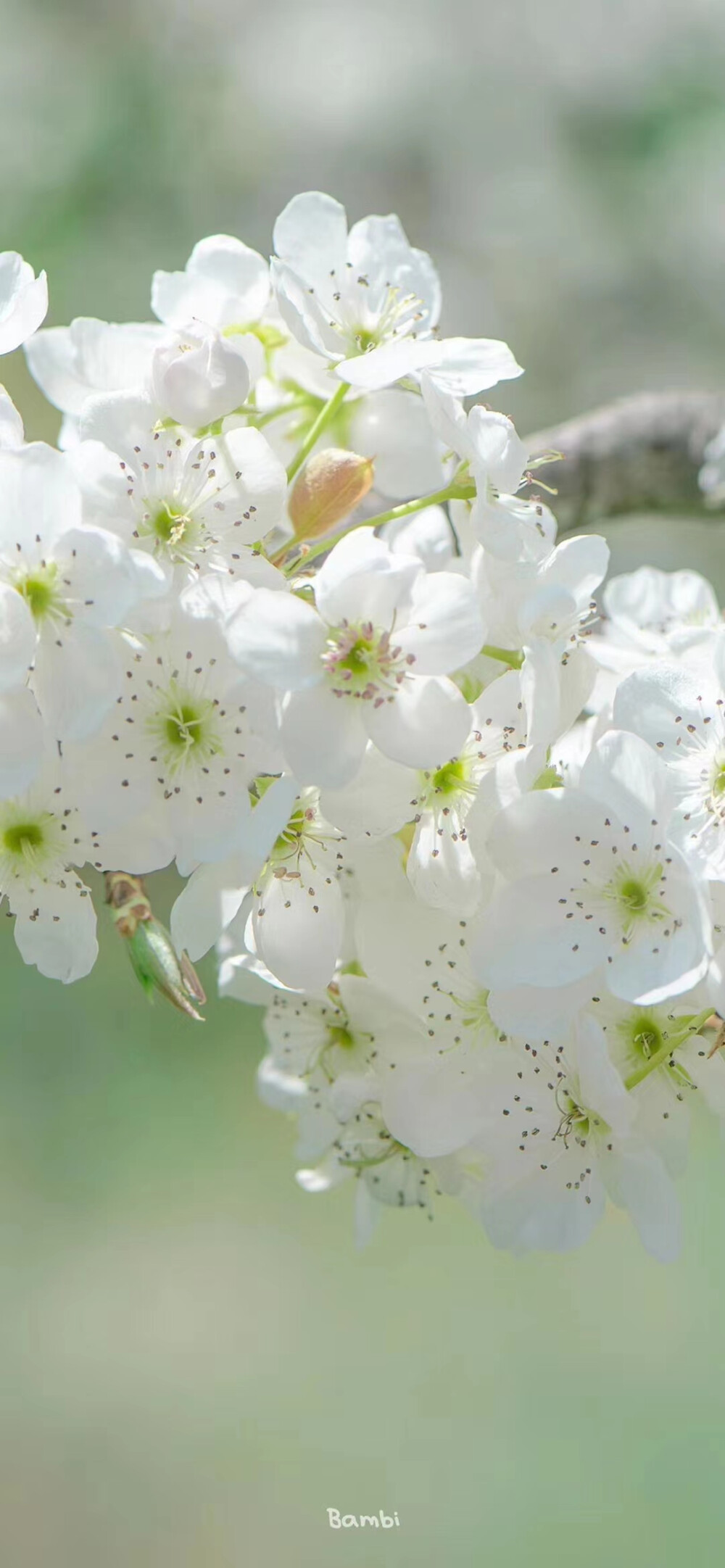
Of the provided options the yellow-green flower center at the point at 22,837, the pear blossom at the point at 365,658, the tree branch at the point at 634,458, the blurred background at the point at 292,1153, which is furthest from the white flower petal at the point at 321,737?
the blurred background at the point at 292,1153

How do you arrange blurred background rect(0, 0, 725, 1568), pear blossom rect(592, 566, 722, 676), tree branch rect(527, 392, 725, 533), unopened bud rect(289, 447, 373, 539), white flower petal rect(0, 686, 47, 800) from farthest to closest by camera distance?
1. blurred background rect(0, 0, 725, 1568)
2. tree branch rect(527, 392, 725, 533)
3. pear blossom rect(592, 566, 722, 676)
4. unopened bud rect(289, 447, 373, 539)
5. white flower petal rect(0, 686, 47, 800)

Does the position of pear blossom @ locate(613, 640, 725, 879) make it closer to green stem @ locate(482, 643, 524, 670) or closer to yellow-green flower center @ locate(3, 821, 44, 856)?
green stem @ locate(482, 643, 524, 670)

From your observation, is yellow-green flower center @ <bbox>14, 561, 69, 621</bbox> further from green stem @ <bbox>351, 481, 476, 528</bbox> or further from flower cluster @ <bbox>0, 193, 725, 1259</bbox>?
green stem @ <bbox>351, 481, 476, 528</bbox>

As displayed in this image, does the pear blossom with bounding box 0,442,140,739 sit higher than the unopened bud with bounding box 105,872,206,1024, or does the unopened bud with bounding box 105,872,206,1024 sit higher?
the pear blossom with bounding box 0,442,140,739

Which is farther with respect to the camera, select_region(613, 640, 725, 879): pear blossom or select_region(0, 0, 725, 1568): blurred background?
select_region(0, 0, 725, 1568): blurred background

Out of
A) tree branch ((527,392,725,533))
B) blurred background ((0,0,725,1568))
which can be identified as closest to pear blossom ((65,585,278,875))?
tree branch ((527,392,725,533))

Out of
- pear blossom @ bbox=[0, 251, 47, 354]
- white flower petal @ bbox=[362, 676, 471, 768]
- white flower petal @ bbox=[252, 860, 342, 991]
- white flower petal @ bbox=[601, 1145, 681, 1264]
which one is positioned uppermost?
pear blossom @ bbox=[0, 251, 47, 354]

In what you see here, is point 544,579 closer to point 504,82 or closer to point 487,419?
point 487,419

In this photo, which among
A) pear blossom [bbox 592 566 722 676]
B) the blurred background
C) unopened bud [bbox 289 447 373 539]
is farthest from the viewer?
the blurred background
